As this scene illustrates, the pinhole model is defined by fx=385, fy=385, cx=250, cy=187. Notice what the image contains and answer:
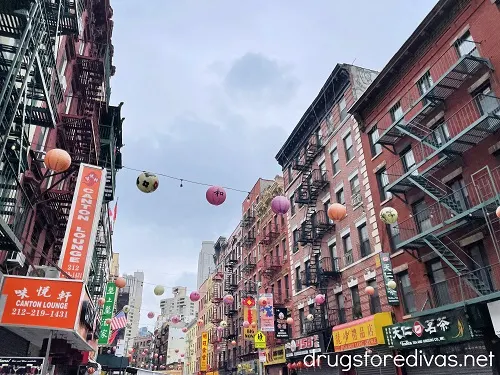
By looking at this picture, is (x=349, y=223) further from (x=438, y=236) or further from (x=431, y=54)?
(x=431, y=54)

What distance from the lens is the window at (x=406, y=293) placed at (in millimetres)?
18266

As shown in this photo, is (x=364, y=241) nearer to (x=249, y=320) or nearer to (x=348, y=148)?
(x=348, y=148)

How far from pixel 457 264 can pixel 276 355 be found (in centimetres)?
1943

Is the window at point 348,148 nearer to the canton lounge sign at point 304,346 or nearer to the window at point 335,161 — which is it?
the window at point 335,161

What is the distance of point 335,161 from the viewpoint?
27.4 meters

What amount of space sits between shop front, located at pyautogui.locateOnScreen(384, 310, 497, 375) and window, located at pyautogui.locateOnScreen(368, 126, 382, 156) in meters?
9.84

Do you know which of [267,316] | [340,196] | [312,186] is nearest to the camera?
[267,316]

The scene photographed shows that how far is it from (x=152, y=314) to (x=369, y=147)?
26.7 metres

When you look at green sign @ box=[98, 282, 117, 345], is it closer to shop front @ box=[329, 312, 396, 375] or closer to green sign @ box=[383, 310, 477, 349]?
shop front @ box=[329, 312, 396, 375]

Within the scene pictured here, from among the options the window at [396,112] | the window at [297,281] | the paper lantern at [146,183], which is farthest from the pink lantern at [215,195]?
the window at [297,281]

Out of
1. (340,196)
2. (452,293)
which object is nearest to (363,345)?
(452,293)

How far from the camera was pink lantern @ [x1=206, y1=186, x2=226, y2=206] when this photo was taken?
45.4 ft

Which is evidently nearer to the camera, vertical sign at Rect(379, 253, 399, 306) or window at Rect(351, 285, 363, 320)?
vertical sign at Rect(379, 253, 399, 306)

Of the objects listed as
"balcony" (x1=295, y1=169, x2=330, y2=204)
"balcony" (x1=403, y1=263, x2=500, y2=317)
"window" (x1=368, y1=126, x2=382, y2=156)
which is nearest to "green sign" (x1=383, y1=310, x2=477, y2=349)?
"balcony" (x1=403, y1=263, x2=500, y2=317)
